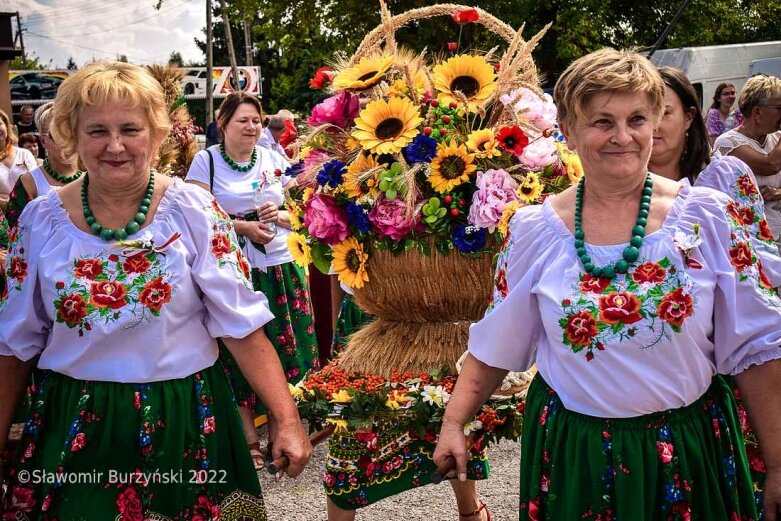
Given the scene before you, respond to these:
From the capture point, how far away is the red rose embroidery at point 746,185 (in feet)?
9.96

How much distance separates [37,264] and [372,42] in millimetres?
1525

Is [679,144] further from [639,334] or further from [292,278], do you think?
[292,278]

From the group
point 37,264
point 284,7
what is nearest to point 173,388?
point 37,264

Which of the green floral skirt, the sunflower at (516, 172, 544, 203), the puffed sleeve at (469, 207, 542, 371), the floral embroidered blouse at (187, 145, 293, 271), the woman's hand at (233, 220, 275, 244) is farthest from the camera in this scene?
the floral embroidered blouse at (187, 145, 293, 271)

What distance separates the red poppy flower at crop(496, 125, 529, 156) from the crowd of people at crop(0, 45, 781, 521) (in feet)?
1.54

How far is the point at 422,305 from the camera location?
332cm

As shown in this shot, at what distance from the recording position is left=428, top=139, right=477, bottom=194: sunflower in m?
3.16

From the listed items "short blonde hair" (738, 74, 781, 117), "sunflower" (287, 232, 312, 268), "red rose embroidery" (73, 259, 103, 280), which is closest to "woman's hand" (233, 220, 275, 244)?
"sunflower" (287, 232, 312, 268)

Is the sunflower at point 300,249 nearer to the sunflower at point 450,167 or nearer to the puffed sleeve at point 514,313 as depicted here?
the sunflower at point 450,167

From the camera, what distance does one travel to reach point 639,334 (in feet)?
7.25

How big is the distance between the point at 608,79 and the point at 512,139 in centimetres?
95

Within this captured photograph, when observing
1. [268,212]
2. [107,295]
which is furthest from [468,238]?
[268,212]

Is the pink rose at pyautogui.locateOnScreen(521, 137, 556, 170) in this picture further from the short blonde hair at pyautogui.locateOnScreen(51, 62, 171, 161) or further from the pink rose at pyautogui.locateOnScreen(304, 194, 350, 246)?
the short blonde hair at pyautogui.locateOnScreen(51, 62, 171, 161)

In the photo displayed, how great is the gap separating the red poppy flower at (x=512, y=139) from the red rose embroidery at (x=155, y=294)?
1.29 m
